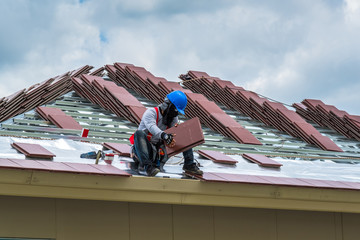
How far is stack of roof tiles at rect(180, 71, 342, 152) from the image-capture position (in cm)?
1623

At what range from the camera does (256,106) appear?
1762cm

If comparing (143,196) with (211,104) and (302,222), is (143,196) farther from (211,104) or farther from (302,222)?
(211,104)

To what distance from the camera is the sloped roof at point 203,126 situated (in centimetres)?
1027

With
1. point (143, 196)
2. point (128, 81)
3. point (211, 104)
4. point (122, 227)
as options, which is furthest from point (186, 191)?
point (128, 81)

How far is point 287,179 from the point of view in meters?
9.41

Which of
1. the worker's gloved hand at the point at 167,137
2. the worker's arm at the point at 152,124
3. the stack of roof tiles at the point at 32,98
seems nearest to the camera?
the worker's gloved hand at the point at 167,137

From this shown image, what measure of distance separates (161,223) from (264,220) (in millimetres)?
2103

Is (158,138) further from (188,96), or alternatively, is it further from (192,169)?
(188,96)

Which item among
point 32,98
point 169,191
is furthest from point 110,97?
point 169,191

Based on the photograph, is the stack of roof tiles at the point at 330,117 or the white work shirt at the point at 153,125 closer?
the white work shirt at the point at 153,125

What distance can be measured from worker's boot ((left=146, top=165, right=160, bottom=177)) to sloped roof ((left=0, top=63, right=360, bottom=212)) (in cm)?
33

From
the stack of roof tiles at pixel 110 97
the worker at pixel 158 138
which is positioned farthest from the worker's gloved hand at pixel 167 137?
the stack of roof tiles at pixel 110 97

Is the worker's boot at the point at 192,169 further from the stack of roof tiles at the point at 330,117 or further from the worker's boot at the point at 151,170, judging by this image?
the stack of roof tiles at the point at 330,117

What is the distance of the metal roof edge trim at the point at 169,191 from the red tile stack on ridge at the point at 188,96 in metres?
5.30
